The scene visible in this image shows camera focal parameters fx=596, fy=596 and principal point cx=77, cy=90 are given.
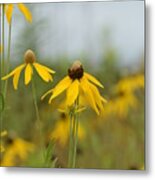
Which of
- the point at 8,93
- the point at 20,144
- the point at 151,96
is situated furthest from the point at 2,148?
the point at 151,96

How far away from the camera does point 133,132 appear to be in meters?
1.99

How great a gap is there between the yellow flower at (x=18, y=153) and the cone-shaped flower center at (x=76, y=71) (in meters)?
0.28

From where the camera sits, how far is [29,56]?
2.04 meters

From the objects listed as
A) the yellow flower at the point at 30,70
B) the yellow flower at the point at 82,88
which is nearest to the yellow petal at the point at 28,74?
the yellow flower at the point at 30,70

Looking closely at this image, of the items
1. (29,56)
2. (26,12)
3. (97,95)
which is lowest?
(97,95)

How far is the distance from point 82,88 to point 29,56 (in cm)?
22

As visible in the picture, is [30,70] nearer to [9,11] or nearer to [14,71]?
[14,71]

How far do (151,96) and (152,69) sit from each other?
9 centimetres

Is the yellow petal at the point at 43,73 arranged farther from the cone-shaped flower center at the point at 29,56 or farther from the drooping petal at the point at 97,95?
the drooping petal at the point at 97,95

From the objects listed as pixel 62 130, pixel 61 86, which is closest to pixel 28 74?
pixel 61 86

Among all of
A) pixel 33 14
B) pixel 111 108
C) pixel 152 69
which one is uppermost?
pixel 33 14

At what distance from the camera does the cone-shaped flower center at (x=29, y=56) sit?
2.04 metres

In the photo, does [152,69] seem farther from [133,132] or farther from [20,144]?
[20,144]

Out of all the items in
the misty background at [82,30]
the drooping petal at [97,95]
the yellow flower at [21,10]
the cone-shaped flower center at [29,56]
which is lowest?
the drooping petal at [97,95]
